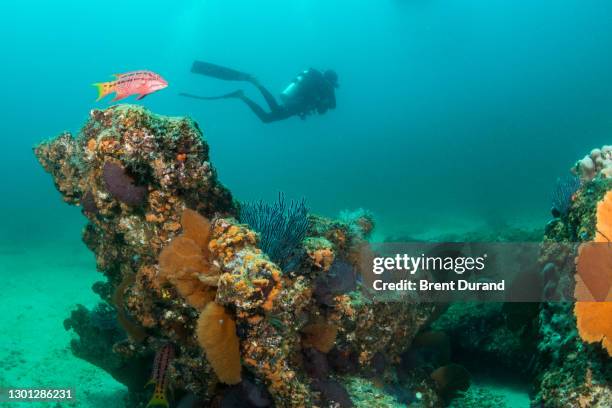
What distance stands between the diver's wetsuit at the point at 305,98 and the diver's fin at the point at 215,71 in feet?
3.53

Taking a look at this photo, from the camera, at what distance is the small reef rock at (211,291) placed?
2.82m

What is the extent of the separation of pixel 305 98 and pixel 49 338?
11349 millimetres

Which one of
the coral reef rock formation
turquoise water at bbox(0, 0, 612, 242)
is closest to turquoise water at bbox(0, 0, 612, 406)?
turquoise water at bbox(0, 0, 612, 242)

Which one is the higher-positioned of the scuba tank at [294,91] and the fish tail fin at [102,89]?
the scuba tank at [294,91]

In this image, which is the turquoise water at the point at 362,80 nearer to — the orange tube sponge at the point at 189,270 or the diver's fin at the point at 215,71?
the diver's fin at the point at 215,71

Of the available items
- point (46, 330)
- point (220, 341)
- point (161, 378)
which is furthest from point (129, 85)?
point (46, 330)

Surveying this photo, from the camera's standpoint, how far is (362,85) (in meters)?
151

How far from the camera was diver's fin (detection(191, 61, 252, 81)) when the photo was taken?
44.4 ft

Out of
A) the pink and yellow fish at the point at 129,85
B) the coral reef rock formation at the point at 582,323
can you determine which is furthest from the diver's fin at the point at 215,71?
the coral reef rock formation at the point at 582,323

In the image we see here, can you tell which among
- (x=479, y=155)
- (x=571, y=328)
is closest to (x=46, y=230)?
(x=571, y=328)

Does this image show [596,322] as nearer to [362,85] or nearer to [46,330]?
[46,330]

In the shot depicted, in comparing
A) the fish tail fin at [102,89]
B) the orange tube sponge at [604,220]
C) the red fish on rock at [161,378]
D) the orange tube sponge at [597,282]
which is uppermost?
the fish tail fin at [102,89]

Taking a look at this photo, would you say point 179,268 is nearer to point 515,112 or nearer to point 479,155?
point 479,155

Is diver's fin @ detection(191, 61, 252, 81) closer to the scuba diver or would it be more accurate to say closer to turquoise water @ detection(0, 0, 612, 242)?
the scuba diver
